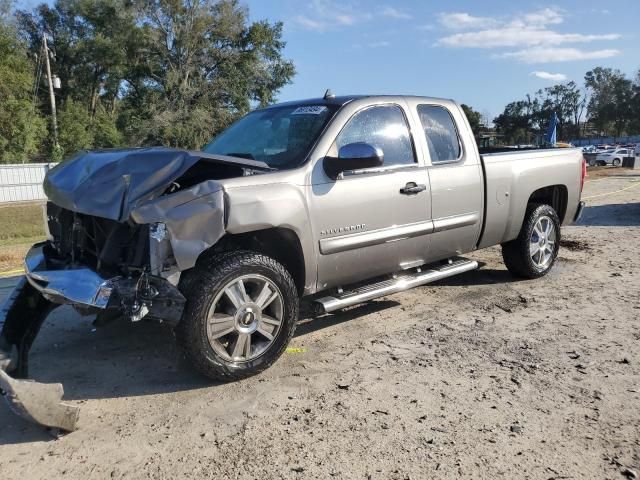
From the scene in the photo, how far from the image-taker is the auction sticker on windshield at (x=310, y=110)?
182 inches

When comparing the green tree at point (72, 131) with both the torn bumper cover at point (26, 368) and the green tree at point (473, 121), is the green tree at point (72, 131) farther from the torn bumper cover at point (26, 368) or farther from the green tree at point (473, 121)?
the torn bumper cover at point (26, 368)

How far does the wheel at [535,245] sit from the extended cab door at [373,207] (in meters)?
1.69

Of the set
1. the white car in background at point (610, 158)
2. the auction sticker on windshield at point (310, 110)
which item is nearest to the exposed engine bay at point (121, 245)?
the auction sticker on windshield at point (310, 110)

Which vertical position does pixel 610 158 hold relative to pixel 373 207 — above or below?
below

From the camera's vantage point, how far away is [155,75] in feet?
153

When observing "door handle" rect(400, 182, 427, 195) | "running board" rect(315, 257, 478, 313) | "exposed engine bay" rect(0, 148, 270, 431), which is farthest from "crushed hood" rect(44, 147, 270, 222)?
"door handle" rect(400, 182, 427, 195)

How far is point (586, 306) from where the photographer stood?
5352 mm

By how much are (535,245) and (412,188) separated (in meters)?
2.31

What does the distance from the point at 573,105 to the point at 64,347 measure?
14254 centimetres

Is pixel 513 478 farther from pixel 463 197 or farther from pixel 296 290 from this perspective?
pixel 463 197

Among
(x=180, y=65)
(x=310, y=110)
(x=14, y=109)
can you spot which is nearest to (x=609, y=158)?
(x=180, y=65)

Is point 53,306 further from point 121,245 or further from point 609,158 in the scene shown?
point 609,158

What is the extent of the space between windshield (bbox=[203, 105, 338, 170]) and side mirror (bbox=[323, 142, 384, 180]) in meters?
0.22

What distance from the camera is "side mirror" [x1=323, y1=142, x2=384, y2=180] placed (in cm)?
410
